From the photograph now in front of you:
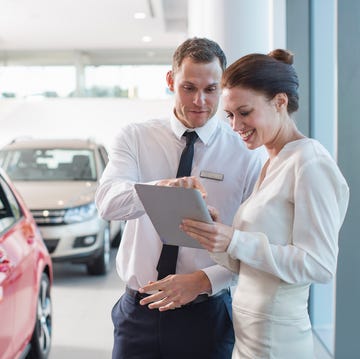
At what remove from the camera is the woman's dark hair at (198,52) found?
5.87 feet

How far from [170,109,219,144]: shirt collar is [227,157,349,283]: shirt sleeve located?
0.56 metres

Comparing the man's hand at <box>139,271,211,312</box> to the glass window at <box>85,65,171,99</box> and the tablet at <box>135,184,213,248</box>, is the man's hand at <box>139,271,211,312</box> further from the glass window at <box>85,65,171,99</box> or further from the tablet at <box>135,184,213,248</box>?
the glass window at <box>85,65,171,99</box>

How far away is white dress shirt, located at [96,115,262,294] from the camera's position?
1.86 metres

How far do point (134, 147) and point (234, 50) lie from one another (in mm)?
1947

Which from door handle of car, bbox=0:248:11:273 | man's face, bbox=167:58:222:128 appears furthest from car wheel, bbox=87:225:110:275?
man's face, bbox=167:58:222:128

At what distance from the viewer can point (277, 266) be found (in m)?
1.44

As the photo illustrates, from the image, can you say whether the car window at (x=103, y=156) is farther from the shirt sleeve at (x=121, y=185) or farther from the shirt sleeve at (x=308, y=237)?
the shirt sleeve at (x=308, y=237)

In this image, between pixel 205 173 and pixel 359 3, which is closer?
pixel 205 173

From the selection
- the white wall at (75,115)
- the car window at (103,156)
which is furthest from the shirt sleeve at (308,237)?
the white wall at (75,115)

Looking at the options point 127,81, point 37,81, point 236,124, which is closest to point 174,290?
point 236,124

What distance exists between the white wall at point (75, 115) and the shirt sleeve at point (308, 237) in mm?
12941

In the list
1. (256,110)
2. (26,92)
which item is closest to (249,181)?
(256,110)

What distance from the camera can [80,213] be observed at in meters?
5.72

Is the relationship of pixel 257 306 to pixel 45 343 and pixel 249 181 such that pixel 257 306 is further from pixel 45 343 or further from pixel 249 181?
pixel 45 343
